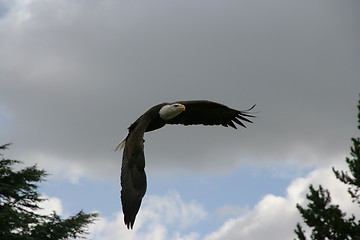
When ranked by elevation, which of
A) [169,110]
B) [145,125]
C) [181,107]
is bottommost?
[145,125]

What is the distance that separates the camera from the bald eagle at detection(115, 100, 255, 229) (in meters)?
7.67

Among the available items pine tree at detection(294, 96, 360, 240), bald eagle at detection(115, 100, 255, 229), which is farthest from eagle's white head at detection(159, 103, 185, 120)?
pine tree at detection(294, 96, 360, 240)

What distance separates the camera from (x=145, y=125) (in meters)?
8.85

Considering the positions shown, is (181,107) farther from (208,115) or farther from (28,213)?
(28,213)

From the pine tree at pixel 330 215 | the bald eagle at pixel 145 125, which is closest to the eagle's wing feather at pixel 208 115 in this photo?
the bald eagle at pixel 145 125

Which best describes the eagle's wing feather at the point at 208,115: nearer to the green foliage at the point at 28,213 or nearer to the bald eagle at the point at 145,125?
the bald eagle at the point at 145,125

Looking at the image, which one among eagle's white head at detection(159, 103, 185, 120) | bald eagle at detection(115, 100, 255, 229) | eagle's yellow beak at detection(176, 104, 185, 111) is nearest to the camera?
bald eagle at detection(115, 100, 255, 229)

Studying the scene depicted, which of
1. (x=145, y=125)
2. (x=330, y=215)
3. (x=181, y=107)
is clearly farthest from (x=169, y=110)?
(x=330, y=215)

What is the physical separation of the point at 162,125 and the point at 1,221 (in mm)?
13205

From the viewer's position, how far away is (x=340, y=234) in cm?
2086

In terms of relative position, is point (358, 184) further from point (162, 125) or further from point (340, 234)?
point (162, 125)

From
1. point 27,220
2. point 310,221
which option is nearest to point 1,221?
point 27,220

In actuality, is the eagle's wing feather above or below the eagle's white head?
above

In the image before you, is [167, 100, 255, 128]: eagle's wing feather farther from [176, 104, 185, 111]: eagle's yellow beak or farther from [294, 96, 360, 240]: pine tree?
[294, 96, 360, 240]: pine tree
